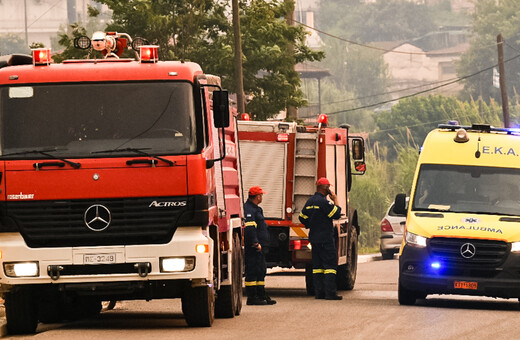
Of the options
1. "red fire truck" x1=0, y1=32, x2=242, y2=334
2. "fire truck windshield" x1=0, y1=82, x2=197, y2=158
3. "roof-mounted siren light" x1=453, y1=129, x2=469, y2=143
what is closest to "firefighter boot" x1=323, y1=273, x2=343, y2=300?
"roof-mounted siren light" x1=453, y1=129, x2=469, y2=143

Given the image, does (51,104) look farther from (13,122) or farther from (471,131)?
(471,131)

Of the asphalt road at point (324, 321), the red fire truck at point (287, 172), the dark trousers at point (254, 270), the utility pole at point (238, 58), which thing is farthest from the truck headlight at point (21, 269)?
the utility pole at point (238, 58)

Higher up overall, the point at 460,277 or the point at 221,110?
the point at 221,110

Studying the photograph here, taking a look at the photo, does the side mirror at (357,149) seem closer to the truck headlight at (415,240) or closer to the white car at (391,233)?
the truck headlight at (415,240)

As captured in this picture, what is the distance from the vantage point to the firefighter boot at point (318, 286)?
20.4 meters

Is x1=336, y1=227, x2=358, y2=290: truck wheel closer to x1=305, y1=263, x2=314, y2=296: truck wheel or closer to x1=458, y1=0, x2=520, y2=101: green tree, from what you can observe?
x1=305, y1=263, x2=314, y2=296: truck wheel

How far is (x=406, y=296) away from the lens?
19.1 meters

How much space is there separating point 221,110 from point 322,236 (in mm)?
6386

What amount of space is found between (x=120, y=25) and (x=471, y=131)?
50.4 ft

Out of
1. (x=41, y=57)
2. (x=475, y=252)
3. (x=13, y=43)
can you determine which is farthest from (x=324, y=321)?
(x=13, y=43)

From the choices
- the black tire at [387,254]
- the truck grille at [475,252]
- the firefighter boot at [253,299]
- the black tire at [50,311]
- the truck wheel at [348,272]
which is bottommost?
the black tire at [387,254]

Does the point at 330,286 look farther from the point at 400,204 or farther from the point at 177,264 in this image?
the point at 177,264

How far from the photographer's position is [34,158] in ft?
45.0

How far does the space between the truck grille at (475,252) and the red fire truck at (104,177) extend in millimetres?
5252
